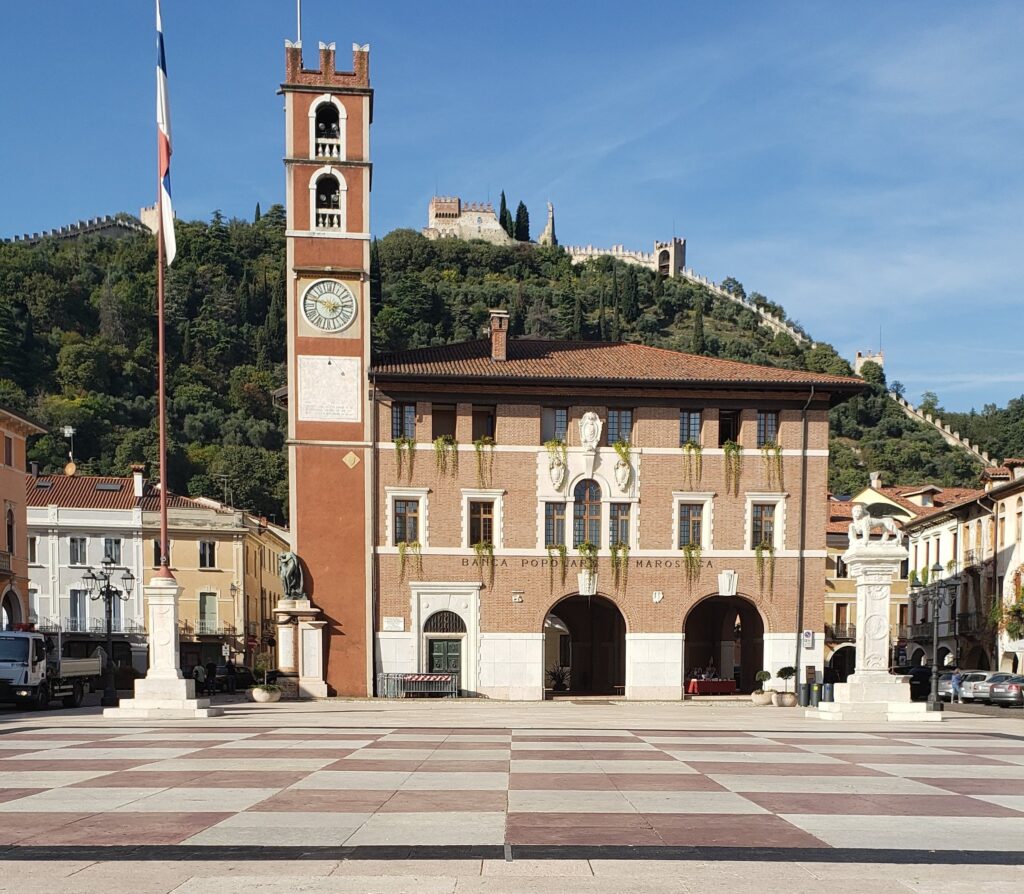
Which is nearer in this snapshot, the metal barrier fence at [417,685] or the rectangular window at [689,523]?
the metal barrier fence at [417,685]

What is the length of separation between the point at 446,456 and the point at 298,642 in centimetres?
845

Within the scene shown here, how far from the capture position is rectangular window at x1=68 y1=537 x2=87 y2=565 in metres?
70.9

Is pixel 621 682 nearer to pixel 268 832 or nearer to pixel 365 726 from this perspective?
pixel 365 726

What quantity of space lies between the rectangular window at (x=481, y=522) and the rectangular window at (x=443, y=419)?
2858 mm

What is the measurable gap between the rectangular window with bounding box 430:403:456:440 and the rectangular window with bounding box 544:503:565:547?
4542mm

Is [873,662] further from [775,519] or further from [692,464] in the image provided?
[692,464]

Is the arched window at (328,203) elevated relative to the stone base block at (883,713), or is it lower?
elevated

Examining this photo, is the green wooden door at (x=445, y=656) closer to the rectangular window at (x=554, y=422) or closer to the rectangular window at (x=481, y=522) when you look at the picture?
the rectangular window at (x=481, y=522)

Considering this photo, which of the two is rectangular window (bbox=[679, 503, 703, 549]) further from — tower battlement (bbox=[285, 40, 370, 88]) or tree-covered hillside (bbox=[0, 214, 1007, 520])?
tree-covered hillside (bbox=[0, 214, 1007, 520])

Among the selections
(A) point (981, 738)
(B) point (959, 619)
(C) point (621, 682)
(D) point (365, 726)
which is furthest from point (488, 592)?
(B) point (959, 619)

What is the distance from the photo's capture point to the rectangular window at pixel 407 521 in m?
43.7

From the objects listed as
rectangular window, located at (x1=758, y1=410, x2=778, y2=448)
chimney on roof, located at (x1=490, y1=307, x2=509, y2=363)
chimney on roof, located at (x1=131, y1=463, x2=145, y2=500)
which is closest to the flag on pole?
chimney on roof, located at (x1=490, y1=307, x2=509, y2=363)

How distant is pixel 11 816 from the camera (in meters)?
12.2

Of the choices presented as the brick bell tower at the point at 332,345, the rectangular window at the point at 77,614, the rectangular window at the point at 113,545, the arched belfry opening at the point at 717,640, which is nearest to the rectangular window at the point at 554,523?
the brick bell tower at the point at 332,345
